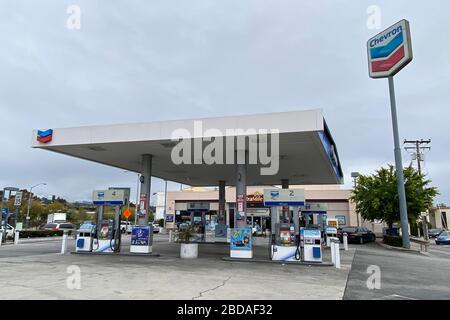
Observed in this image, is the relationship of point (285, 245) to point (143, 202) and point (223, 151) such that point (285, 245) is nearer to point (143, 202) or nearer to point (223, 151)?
point (223, 151)

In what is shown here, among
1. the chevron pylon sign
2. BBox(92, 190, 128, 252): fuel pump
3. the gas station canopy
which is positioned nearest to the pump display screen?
the gas station canopy

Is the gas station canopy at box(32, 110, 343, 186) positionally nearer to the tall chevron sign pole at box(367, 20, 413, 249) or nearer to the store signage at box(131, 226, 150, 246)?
the store signage at box(131, 226, 150, 246)

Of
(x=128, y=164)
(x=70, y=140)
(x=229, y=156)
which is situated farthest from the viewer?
(x=128, y=164)

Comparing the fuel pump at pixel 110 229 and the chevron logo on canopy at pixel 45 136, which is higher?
the chevron logo on canopy at pixel 45 136

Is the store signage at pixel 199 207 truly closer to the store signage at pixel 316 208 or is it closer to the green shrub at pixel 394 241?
the store signage at pixel 316 208

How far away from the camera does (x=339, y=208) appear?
136 ft

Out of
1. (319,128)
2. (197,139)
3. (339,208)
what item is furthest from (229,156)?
(339,208)

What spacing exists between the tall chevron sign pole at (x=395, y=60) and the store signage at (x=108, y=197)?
1748 centimetres

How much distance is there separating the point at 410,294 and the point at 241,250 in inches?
256

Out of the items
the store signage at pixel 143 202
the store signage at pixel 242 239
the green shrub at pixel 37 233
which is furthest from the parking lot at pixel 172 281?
the green shrub at pixel 37 233

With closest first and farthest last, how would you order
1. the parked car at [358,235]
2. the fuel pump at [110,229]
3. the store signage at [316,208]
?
1. the fuel pump at [110,229]
2. the store signage at [316,208]
3. the parked car at [358,235]

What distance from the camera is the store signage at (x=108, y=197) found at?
49.6 feet
